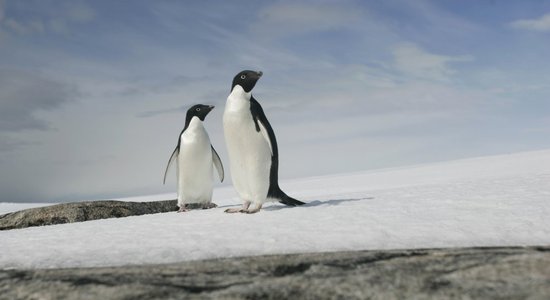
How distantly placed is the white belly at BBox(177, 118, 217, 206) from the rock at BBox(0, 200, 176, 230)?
1551 millimetres

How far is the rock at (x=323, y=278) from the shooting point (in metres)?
2.59

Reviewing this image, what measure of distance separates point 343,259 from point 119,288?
3.98 feet

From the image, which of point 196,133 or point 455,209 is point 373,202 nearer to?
point 455,209

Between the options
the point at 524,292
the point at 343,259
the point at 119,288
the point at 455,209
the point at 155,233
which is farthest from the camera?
the point at 455,209

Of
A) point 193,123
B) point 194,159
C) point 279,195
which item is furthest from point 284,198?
point 193,123

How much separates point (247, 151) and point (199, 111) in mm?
1894

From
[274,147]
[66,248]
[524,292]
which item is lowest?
[524,292]

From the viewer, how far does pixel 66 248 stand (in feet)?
13.8

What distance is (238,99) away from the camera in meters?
6.36

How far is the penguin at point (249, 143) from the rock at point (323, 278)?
9.74 ft

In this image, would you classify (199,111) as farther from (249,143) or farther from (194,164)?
(249,143)

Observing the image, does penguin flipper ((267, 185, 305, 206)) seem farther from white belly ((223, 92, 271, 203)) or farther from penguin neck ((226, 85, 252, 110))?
penguin neck ((226, 85, 252, 110))

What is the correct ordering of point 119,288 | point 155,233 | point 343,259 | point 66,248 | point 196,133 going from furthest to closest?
point 196,133 < point 155,233 < point 66,248 < point 343,259 < point 119,288

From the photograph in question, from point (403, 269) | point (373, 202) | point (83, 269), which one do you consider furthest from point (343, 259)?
point (373, 202)
